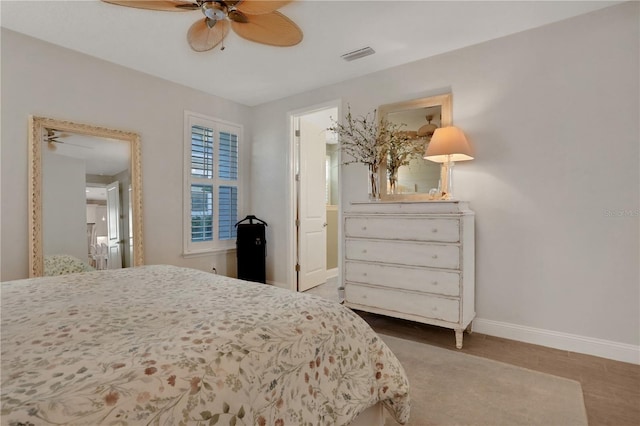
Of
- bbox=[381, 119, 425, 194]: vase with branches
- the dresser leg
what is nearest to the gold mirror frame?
bbox=[381, 119, 425, 194]: vase with branches

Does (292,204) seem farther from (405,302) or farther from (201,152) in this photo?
(405,302)

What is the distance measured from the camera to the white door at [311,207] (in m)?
4.30

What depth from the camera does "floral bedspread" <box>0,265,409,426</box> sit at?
671mm

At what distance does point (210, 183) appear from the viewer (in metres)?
4.11

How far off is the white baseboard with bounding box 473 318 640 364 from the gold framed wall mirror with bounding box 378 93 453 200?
1274mm

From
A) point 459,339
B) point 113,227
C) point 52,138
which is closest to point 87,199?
point 113,227

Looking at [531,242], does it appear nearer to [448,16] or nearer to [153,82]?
[448,16]

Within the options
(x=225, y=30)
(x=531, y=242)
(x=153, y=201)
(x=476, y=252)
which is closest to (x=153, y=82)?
(x=153, y=201)

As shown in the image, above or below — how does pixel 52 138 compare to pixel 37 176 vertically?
above

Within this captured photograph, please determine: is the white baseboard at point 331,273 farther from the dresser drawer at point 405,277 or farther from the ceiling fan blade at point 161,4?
the ceiling fan blade at point 161,4

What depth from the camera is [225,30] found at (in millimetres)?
2223

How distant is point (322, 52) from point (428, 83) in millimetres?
1071

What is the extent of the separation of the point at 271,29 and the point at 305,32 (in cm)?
64

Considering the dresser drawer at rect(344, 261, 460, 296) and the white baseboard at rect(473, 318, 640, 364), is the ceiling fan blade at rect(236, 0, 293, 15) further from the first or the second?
the white baseboard at rect(473, 318, 640, 364)
